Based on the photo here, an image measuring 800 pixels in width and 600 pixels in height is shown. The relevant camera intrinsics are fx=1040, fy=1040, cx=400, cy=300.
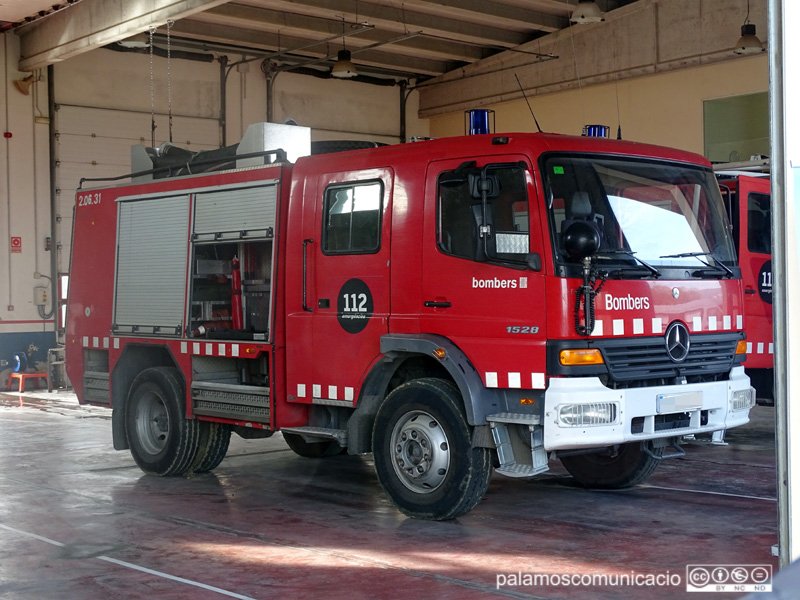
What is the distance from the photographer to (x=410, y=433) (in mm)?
7250

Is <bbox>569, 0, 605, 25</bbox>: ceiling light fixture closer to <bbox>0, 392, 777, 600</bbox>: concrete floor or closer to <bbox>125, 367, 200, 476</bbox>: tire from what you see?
<bbox>0, 392, 777, 600</bbox>: concrete floor

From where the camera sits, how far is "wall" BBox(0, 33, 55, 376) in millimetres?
19109

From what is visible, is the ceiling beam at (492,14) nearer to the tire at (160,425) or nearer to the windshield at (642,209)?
the tire at (160,425)

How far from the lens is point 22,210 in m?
19.3

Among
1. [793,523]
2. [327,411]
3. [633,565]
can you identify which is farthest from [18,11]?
[793,523]

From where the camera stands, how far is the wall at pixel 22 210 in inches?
752

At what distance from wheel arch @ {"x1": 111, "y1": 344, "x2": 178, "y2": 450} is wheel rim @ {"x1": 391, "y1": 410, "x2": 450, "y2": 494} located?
3.34 m

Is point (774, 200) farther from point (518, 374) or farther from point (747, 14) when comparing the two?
point (747, 14)

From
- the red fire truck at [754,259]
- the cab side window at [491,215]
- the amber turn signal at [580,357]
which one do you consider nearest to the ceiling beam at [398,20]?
the red fire truck at [754,259]

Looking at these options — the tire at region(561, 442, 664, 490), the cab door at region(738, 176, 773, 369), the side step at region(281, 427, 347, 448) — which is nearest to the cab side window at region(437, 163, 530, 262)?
the side step at region(281, 427, 347, 448)

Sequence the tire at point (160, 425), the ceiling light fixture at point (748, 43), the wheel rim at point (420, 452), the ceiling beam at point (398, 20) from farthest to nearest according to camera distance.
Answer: the ceiling beam at point (398, 20) → the ceiling light fixture at point (748, 43) → the tire at point (160, 425) → the wheel rim at point (420, 452)

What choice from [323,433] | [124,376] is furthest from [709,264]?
[124,376]

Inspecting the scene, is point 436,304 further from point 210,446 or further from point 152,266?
point 152,266

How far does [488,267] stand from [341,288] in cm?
143
